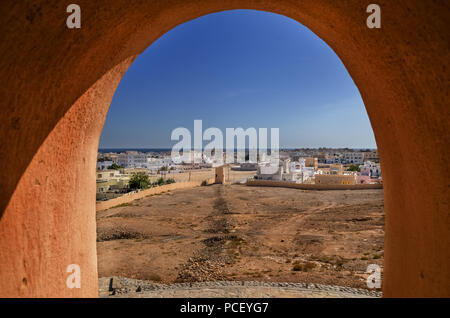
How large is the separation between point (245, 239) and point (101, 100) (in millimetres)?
12722

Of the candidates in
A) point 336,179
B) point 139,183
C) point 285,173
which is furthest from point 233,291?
point 285,173

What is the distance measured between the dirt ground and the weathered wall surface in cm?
716

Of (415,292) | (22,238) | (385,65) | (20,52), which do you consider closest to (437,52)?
(385,65)

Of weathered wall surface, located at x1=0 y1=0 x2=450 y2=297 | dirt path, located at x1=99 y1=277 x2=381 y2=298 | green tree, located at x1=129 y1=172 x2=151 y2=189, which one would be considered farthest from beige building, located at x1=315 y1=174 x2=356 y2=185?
weathered wall surface, located at x1=0 y1=0 x2=450 y2=297

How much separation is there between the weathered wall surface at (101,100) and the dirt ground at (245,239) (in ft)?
23.5

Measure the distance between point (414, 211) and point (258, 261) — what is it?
9.54m

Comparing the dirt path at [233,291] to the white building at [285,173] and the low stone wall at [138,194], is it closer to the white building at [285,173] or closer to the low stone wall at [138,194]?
the low stone wall at [138,194]

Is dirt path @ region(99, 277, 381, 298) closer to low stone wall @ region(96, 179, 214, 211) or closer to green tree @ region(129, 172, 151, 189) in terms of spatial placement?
low stone wall @ region(96, 179, 214, 211)

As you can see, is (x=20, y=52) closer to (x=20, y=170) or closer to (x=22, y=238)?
(x=20, y=170)

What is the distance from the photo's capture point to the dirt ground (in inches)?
366

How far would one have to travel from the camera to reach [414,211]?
6.37 feet

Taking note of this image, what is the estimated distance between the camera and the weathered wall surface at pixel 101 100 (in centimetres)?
150

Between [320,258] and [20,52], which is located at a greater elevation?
[20,52]

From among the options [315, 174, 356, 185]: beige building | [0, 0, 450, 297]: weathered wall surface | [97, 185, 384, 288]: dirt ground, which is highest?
[0, 0, 450, 297]: weathered wall surface
